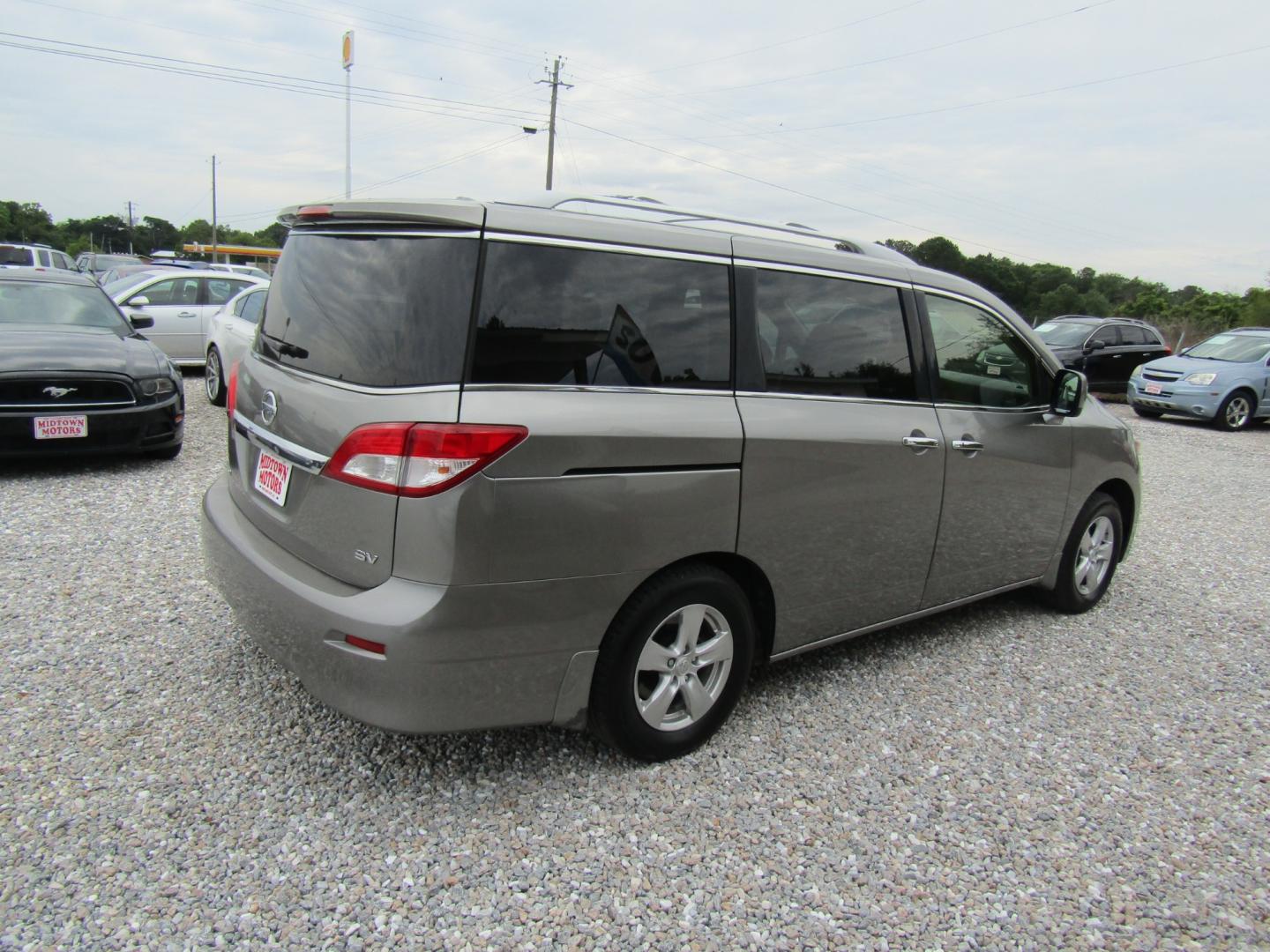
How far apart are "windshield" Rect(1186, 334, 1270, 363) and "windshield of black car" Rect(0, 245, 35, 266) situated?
23.0 metres

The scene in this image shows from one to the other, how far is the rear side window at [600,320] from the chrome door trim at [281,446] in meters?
0.58

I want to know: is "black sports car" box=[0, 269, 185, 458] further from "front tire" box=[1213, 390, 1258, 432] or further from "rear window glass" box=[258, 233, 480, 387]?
"front tire" box=[1213, 390, 1258, 432]

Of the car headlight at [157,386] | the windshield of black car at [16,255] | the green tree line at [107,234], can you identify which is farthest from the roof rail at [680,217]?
the green tree line at [107,234]

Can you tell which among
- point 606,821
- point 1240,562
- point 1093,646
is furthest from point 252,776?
point 1240,562

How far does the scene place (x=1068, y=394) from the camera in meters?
4.08

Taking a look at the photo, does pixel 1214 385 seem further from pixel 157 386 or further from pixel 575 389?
pixel 157 386

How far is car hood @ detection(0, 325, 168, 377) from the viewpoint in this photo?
5914 millimetres

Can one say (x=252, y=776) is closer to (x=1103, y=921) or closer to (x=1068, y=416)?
(x=1103, y=921)

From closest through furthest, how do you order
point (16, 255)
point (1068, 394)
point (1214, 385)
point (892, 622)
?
1. point (892, 622)
2. point (1068, 394)
3. point (1214, 385)
4. point (16, 255)

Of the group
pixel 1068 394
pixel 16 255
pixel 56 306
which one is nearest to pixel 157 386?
pixel 56 306

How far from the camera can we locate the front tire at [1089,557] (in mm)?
4480

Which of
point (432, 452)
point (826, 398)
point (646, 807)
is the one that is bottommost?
point (646, 807)

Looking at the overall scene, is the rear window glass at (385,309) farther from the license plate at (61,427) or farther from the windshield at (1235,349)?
the windshield at (1235,349)

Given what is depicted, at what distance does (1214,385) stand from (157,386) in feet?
47.5
